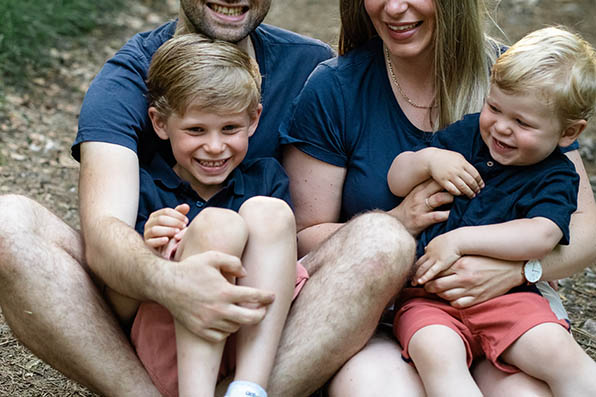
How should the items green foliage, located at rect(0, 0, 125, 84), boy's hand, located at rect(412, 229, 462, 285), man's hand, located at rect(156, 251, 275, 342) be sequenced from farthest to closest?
1. green foliage, located at rect(0, 0, 125, 84)
2. boy's hand, located at rect(412, 229, 462, 285)
3. man's hand, located at rect(156, 251, 275, 342)

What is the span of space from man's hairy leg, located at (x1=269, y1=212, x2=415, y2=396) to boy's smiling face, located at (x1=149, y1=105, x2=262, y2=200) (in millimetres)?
531

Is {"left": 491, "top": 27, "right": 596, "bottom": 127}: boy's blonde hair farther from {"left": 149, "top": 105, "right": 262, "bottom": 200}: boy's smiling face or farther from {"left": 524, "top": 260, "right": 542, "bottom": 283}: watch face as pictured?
{"left": 149, "top": 105, "right": 262, "bottom": 200}: boy's smiling face

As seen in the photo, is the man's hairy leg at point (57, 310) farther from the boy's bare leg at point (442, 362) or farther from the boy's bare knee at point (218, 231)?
the boy's bare leg at point (442, 362)

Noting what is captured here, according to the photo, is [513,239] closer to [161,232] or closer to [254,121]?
[254,121]

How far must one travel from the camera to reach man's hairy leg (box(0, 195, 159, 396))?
261 cm

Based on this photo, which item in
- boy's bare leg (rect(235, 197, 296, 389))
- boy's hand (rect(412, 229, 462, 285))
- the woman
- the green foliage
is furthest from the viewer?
the green foliage

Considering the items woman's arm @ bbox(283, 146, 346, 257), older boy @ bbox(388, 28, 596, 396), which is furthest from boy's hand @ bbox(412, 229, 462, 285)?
woman's arm @ bbox(283, 146, 346, 257)

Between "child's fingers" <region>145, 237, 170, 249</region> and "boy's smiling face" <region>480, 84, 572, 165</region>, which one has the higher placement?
"boy's smiling face" <region>480, 84, 572, 165</region>

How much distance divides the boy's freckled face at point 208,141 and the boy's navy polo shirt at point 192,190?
0.19 feet

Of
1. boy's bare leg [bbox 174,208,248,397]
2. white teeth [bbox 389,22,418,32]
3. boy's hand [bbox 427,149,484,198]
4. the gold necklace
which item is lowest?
boy's bare leg [bbox 174,208,248,397]

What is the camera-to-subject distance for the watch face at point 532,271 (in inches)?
111

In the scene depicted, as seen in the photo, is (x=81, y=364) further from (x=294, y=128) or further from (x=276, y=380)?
(x=294, y=128)

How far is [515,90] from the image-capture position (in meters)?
2.65

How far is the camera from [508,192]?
9.27ft
